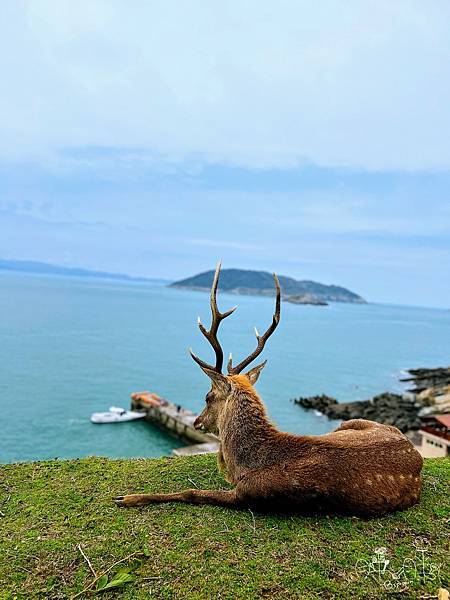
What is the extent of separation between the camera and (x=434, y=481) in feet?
22.0

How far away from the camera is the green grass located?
4.25m

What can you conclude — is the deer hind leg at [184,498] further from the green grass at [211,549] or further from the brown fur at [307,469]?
the green grass at [211,549]

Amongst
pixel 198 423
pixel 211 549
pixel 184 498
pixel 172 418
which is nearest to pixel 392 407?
pixel 172 418

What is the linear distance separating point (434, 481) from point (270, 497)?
2.69 metres

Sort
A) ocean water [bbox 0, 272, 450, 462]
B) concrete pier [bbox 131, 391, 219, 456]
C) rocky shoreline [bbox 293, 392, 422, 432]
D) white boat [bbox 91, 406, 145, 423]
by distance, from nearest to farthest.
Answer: ocean water [bbox 0, 272, 450, 462]
concrete pier [bbox 131, 391, 219, 456]
white boat [bbox 91, 406, 145, 423]
rocky shoreline [bbox 293, 392, 422, 432]

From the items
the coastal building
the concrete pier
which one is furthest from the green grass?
the concrete pier

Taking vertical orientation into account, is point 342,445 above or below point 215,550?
above

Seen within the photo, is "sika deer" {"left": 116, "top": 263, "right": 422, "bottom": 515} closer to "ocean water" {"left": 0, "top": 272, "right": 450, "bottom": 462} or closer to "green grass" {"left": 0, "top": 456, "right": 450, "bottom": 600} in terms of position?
"green grass" {"left": 0, "top": 456, "right": 450, "bottom": 600}

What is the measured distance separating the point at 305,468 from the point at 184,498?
1.53 m

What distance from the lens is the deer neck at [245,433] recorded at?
5793mm

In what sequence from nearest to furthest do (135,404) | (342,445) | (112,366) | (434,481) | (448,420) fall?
1. (342,445)
2. (434,481)
3. (448,420)
4. (135,404)
5. (112,366)

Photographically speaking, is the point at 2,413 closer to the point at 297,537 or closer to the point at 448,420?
the point at 448,420

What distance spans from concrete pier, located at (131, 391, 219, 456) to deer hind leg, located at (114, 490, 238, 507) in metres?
22.4

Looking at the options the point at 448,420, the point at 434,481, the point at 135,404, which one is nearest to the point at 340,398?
the point at 135,404
